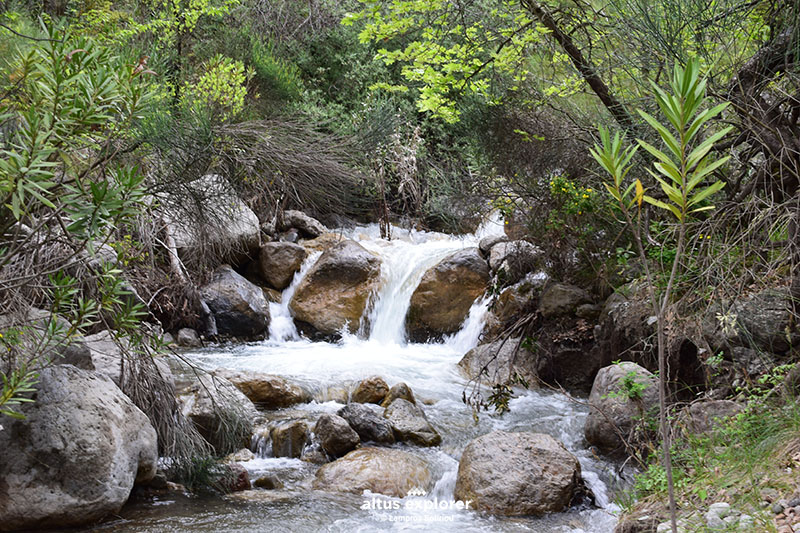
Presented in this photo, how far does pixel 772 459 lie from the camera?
3154 mm

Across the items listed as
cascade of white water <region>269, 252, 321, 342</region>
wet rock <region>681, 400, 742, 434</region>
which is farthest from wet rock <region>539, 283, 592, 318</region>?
cascade of white water <region>269, 252, 321, 342</region>

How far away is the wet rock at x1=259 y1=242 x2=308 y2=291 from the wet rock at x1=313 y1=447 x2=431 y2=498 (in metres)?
6.14

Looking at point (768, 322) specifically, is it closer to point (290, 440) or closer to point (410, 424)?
point (410, 424)

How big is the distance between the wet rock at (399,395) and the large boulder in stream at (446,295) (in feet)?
10.5

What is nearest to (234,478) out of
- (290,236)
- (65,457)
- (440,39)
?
(65,457)

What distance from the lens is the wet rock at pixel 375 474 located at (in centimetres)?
491

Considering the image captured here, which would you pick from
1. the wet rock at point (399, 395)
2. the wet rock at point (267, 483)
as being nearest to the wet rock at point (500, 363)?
the wet rock at point (399, 395)

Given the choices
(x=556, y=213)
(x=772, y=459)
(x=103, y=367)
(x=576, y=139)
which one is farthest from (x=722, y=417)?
(x=103, y=367)

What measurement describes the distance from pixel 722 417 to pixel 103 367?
14.4 feet

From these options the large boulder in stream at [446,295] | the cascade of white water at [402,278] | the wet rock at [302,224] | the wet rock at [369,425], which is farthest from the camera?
the wet rock at [302,224]

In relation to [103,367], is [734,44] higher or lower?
higher

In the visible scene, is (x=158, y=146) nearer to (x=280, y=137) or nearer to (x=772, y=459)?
(x=280, y=137)

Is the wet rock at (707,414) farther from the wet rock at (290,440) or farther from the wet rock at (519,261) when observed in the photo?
the wet rock at (519,261)

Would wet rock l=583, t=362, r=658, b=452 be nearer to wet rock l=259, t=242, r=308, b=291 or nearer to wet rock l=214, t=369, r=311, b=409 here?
wet rock l=214, t=369, r=311, b=409
